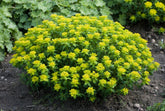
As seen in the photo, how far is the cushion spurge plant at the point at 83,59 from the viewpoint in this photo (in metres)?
2.70

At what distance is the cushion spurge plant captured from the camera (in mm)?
2699

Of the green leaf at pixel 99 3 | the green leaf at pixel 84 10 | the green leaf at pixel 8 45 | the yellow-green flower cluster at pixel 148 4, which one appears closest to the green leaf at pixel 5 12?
the green leaf at pixel 8 45

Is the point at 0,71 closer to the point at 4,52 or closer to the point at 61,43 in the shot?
the point at 4,52

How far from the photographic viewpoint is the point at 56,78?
2705 mm

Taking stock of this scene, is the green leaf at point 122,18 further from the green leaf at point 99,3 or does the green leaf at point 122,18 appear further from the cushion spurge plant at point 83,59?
the cushion spurge plant at point 83,59

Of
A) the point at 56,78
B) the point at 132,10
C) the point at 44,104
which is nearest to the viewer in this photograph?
the point at 56,78

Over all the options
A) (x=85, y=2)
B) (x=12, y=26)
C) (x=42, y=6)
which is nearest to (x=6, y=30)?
(x=12, y=26)

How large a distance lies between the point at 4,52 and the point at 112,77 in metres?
2.56

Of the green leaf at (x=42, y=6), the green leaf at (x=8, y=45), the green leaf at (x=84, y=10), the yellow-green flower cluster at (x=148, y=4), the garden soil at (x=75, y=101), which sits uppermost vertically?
the yellow-green flower cluster at (x=148, y=4)

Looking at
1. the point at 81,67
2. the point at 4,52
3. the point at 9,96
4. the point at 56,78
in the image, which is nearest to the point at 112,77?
the point at 81,67

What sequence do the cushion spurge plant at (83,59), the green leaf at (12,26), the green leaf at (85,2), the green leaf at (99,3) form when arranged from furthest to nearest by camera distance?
the green leaf at (99,3)
the green leaf at (85,2)
the green leaf at (12,26)
the cushion spurge plant at (83,59)

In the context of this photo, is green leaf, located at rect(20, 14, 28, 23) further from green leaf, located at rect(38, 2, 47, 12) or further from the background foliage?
green leaf, located at rect(38, 2, 47, 12)

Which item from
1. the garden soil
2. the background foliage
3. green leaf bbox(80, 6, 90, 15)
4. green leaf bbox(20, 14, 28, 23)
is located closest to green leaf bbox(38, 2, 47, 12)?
green leaf bbox(20, 14, 28, 23)

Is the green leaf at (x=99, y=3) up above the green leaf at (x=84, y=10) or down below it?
above
